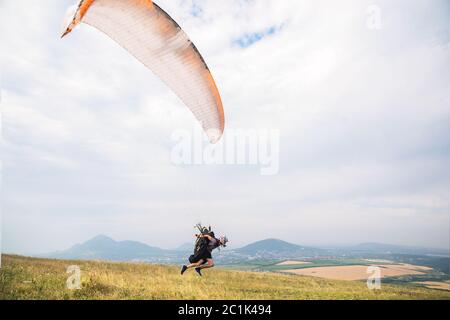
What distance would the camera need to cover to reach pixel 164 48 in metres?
8.08

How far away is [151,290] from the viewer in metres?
8.98

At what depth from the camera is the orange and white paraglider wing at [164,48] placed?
7227mm

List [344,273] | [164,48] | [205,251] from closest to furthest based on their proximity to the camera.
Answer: [164,48] → [205,251] → [344,273]

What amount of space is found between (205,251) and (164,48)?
21.1 feet

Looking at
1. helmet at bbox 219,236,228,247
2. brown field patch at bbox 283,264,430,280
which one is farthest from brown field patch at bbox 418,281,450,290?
helmet at bbox 219,236,228,247

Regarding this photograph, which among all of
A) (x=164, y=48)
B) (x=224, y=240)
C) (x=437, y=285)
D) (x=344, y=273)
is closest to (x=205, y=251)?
(x=224, y=240)

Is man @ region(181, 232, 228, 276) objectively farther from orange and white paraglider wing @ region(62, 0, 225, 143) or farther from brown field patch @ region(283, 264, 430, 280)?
brown field patch @ region(283, 264, 430, 280)

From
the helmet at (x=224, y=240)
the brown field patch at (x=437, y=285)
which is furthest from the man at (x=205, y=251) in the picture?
the brown field patch at (x=437, y=285)

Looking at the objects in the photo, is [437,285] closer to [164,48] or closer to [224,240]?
[224,240]

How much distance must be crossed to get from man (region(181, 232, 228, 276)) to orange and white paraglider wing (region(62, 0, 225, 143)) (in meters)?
3.32

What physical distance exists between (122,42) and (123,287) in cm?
783

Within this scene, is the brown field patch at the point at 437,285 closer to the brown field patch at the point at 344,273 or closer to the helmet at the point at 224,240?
the brown field patch at the point at 344,273

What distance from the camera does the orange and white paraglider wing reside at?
7.23 meters
